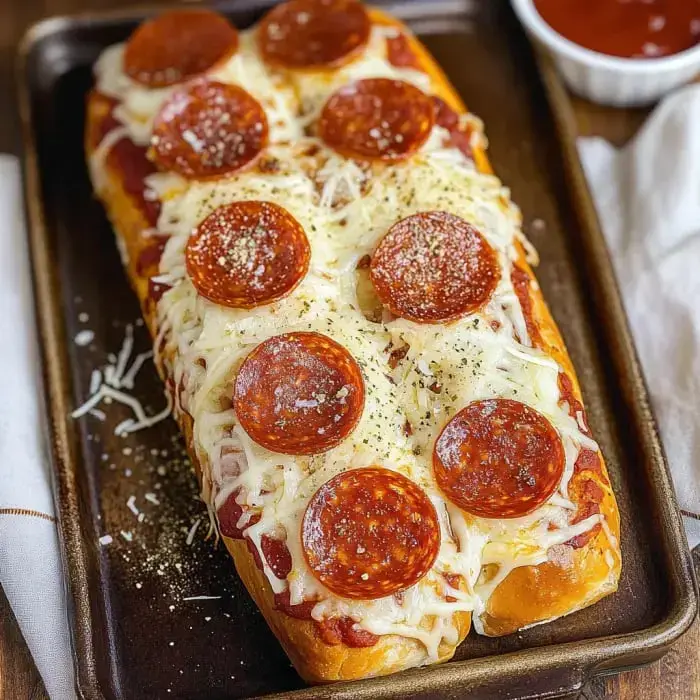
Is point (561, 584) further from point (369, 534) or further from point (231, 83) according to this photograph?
point (231, 83)

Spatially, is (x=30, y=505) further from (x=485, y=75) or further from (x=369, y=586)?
(x=485, y=75)

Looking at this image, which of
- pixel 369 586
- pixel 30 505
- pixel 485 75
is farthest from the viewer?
pixel 485 75

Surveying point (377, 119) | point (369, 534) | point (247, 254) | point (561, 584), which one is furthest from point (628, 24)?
point (369, 534)

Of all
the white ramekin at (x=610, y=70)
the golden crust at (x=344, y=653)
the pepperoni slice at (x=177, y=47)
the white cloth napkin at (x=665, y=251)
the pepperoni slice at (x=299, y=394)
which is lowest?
the white cloth napkin at (x=665, y=251)

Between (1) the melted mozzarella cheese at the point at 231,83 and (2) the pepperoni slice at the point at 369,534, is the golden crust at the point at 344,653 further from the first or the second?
(1) the melted mozzarella cheese at the point at 231,83

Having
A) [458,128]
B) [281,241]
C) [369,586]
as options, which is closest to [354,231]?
[281,241]

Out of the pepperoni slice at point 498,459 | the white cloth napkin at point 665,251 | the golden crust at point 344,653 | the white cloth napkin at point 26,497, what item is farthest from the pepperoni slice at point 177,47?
the golden crust at point 344,653
